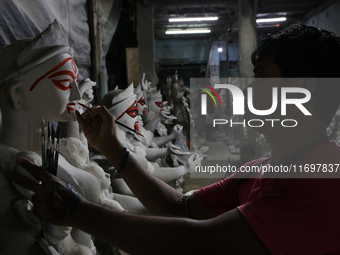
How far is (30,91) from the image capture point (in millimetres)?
1349

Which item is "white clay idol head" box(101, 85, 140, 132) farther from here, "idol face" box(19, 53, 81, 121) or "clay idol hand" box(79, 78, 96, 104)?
"idol face" box(19, 53, 81, 121)

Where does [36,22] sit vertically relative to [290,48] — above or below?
above

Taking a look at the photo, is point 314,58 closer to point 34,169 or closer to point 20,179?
point 34,169

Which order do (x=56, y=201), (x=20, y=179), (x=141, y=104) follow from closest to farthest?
(x=56, y=201) → (x=20, y=179) → (x=141, y=104)

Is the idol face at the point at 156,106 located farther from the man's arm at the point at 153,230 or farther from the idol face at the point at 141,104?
the man's arm at the point at 153,230

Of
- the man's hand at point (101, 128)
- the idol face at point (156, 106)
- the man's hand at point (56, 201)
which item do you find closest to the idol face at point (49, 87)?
the man's hand at point (101, 128)

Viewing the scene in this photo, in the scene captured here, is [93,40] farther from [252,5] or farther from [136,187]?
[252,5]

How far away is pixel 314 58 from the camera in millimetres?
1072

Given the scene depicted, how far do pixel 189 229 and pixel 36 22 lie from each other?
1887 millimetres

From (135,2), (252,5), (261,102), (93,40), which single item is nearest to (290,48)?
(261,102)

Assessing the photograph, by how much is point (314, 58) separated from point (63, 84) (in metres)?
1.07

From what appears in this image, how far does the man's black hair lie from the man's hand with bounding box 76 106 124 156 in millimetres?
789

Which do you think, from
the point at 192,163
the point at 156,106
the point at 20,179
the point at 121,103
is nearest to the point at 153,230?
the point at 20,179

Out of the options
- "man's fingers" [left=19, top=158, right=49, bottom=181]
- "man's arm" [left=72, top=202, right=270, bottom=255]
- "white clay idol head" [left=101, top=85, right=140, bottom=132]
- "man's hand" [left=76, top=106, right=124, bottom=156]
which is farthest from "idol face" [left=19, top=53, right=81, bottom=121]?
"white clay idol head" [left=101, top=85, right=140, bottom=132]
